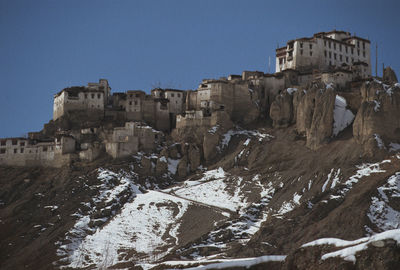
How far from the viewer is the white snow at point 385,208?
6366 cm

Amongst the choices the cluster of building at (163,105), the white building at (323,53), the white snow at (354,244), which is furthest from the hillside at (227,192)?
the white snow at (354,244)

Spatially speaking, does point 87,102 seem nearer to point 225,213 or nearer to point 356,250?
point 225,213

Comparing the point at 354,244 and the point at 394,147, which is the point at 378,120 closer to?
the point at 394,147

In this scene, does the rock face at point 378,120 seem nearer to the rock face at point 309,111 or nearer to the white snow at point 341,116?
the white snow at point 341,116

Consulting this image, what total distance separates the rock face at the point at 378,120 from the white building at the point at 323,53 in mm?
19373

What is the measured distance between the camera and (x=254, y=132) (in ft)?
315

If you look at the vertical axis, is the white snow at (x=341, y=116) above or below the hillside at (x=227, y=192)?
above

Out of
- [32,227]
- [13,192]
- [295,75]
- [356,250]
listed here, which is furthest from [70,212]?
[356,250]

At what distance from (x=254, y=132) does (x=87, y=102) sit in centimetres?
2750

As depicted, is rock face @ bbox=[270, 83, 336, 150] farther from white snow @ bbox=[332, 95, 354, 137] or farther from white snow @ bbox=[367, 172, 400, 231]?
white snow @ bbox=[367, 172, 400, 231]

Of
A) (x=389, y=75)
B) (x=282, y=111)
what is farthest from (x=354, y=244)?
(x=389, y=75)

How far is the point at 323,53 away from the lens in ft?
358

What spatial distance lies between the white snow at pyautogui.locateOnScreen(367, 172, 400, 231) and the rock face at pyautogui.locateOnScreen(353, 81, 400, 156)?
11566 mm

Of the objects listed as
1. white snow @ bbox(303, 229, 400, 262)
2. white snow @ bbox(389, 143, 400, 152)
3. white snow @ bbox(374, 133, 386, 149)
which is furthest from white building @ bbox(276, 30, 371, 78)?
white snow @ bbox(303, 229, 400, 262)
